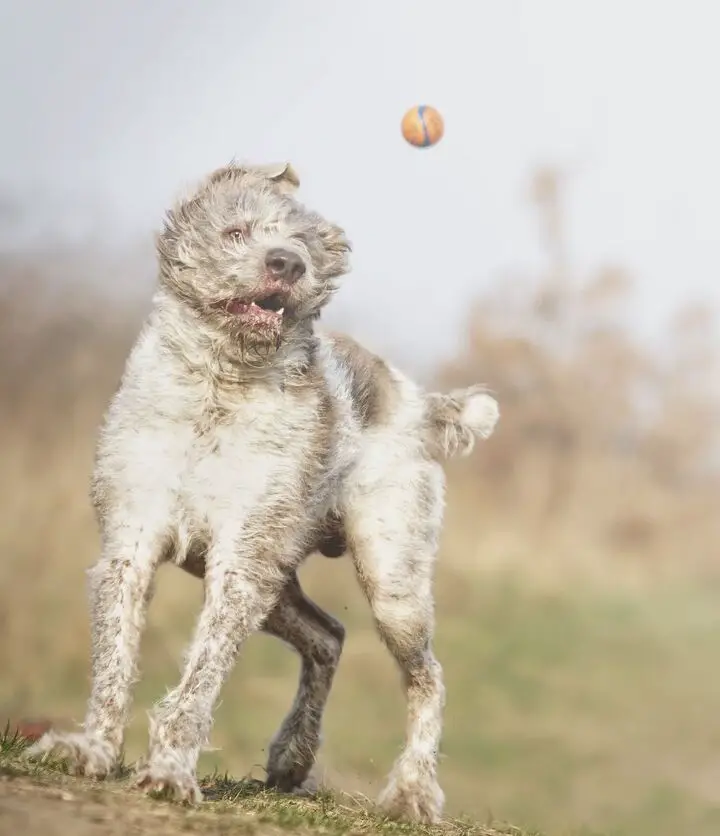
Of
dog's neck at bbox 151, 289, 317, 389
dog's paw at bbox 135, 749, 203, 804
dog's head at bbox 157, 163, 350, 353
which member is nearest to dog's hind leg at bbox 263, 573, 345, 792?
dog's neck at bbox 151, 289, 317, 389

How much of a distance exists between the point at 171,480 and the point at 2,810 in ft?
6.38

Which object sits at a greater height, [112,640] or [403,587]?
[403,587]

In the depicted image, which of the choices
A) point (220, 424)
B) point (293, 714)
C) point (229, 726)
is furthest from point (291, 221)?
point (229, 726)

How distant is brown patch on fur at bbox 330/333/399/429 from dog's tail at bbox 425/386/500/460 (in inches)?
11.4

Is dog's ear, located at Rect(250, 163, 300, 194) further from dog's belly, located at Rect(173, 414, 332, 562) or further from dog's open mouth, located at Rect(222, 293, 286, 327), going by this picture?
dog's belly, located at Rect(173, 414, 332, 562)

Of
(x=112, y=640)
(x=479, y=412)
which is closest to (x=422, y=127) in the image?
(x=479, y=412)

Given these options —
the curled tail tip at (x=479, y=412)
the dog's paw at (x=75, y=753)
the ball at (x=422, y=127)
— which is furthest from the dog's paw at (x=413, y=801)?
the ball at (x=422, y=127)

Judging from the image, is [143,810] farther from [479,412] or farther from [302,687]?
[479,412]

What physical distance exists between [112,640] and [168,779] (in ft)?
2.67

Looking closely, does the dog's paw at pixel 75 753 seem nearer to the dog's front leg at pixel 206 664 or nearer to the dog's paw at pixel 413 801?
the dog's front leg at pixel 206 664

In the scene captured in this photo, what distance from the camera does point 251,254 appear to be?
21.8 feet

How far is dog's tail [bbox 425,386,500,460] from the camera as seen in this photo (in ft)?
26.6

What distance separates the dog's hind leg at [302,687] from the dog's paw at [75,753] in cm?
179

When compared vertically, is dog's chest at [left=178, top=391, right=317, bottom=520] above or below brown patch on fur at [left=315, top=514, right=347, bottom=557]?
above
